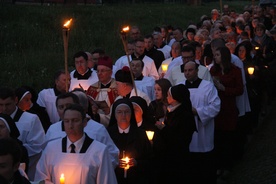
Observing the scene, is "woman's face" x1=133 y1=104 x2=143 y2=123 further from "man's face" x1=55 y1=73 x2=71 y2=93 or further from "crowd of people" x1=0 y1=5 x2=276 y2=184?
"man's face" x1=55 y1=73 x2=71 y2=93

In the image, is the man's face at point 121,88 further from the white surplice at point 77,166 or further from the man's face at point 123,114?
the white surplice at point 77,166

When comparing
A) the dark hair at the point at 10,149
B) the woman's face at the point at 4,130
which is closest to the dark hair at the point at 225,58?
the woman's face at the point at 4,130

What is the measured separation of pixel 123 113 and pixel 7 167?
2.39 meters

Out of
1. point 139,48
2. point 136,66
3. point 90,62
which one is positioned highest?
point 139,48

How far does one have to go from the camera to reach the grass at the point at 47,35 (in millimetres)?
16438

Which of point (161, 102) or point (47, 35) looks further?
point (47, 35)

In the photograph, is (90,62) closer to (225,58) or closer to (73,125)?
(225,58)

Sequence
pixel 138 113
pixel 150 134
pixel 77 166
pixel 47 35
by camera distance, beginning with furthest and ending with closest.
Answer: pixel 47 35, pixel 138 113, pixel 150 134, pixel 77 166

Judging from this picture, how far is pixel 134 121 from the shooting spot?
7.17 m

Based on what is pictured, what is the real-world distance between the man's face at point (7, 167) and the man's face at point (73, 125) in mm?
1029

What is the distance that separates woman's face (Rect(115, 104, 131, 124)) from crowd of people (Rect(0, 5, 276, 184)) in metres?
0.01

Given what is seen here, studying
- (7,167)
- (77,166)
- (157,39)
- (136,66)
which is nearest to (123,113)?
(77,166)

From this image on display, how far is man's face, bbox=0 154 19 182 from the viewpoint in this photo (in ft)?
15.6

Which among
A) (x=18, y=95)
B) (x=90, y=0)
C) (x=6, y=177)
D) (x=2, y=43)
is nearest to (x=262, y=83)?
(x=18, y=95)
